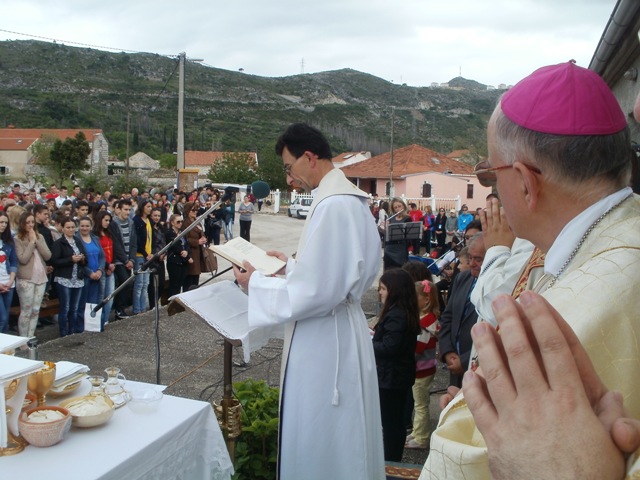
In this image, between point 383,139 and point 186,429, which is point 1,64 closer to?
point 383,139

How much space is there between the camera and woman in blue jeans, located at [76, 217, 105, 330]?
7.64 meters

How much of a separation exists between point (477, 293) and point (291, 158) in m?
1.46

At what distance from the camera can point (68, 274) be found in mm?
7383

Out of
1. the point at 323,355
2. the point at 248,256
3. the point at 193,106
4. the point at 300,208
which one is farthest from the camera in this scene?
the point at 193,106

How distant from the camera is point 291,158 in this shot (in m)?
3.08

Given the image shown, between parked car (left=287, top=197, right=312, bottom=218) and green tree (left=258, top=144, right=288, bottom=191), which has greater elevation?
green tree (left=258, top=144, right=288, bottom=191)

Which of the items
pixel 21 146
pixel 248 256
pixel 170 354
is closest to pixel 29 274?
pixel 170 354

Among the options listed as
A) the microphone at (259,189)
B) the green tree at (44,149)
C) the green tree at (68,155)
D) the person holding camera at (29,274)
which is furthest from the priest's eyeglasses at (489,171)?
the green tree at (44,149)

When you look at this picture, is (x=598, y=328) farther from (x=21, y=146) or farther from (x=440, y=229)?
(x=21, y=146)

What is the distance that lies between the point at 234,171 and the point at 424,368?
1920 inches

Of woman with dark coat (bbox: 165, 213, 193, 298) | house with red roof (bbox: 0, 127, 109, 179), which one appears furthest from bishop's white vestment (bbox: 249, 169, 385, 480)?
house with red roof (bbox: 0, 127, 109, 179)


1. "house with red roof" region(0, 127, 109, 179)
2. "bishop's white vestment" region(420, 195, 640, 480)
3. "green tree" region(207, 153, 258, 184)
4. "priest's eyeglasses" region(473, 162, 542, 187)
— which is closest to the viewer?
"bishop's white vestment" region(420, 195, 640, 480)

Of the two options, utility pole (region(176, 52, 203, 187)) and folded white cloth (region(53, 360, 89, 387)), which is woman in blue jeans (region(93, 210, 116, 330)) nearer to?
folded white cloth (region(53, 360, 89, 387))

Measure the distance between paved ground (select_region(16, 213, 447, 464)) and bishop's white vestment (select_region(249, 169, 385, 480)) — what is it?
2.79 meters
